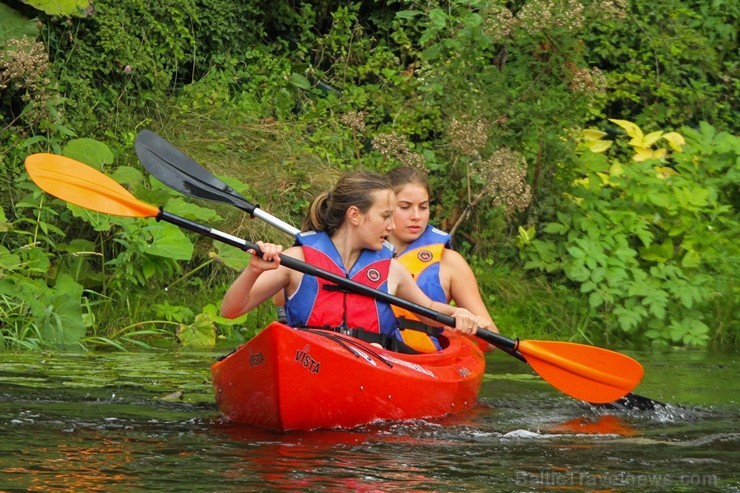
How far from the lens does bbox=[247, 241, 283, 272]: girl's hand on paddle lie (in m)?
4.32

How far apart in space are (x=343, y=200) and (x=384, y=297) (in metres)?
0.39

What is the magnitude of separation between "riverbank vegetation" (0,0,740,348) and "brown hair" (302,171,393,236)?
216 centimetres

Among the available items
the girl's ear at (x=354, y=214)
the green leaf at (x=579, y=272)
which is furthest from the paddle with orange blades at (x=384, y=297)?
the green leaf at (x=579, y=272)

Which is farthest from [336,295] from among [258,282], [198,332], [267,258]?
[198,332]

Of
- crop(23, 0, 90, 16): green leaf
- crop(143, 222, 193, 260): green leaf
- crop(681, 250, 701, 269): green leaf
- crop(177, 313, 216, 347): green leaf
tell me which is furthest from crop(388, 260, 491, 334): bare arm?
crop(23, 0, 90, 16): green leaf

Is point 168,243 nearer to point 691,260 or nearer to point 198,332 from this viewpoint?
point 198,332

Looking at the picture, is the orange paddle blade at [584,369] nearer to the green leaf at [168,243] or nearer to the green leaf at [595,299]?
the green leaf at [595,299]

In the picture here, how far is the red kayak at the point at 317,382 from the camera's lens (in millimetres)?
4141

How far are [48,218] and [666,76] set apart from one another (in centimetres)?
481

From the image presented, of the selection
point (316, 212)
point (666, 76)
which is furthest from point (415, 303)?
point (666, 76)

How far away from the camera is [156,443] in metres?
4.03

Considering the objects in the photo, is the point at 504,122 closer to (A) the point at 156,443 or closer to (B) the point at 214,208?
(B) the point at 214,208

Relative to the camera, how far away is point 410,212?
5.61 meters

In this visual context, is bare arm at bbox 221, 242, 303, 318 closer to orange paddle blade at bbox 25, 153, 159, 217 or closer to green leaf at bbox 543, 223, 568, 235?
orange paddle blade at bbox 25, 153, 159, 217
